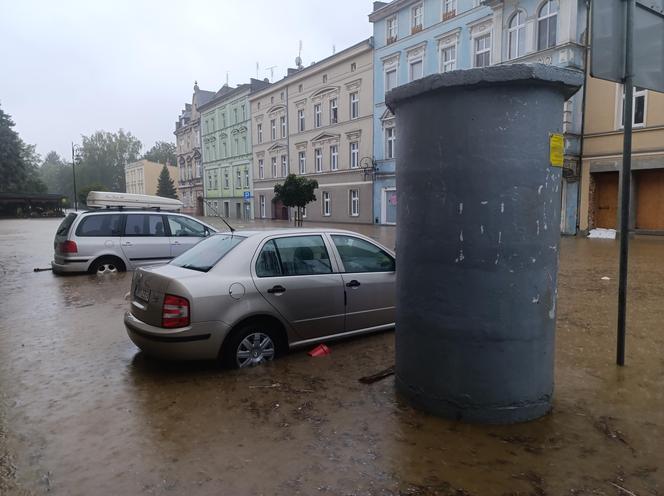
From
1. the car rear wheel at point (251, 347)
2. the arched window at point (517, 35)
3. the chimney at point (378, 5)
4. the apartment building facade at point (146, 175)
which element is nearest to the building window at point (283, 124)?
the chimney at point (378, 5)

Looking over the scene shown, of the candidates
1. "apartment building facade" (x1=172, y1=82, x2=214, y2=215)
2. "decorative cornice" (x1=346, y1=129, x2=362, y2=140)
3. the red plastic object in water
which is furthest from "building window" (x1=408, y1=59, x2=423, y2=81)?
"apartment building facade" (x1=172, y1=82, x2=214, y2=215)

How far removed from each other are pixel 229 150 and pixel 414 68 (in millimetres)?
29987

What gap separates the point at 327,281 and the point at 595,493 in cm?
325

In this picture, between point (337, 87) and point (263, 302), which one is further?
point (337, 87)

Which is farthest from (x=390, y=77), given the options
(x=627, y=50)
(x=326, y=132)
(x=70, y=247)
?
(x=627, y=50)

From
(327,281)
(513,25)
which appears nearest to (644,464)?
(327,281)

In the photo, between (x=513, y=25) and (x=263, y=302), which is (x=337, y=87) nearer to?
(x=513, y=25)

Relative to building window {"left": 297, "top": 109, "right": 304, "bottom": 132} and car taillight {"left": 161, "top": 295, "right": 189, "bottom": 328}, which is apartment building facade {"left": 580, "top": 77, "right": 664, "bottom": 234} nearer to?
car taillight {"left": 161, "top": 295, "right": 189, "bottom": 328}

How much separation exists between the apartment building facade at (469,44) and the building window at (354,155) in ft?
7.38

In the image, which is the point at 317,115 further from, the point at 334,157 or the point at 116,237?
the point at 116,237

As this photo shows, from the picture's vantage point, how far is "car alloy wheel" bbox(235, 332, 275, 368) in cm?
493

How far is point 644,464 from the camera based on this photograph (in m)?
3.07

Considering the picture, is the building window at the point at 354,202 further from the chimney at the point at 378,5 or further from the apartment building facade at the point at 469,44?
the chimney at the point at 378,5

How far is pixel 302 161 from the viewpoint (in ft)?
139
